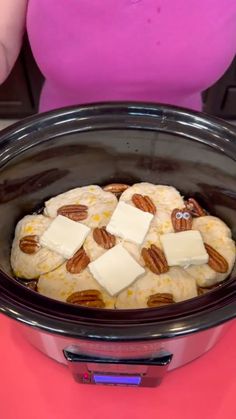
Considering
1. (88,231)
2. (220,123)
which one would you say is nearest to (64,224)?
(88,231)

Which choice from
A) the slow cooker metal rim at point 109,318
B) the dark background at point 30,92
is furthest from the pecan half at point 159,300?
the dark background at point 30,92

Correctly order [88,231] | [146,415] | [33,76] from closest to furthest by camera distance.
Answer: [146,415] → [88,231] → [33,76]

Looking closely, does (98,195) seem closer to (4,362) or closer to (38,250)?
(38,250)

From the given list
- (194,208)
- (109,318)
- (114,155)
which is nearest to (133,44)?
(114,155)

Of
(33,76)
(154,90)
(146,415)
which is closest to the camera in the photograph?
(146,415)

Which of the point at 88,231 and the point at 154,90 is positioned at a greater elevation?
the point at 154,90

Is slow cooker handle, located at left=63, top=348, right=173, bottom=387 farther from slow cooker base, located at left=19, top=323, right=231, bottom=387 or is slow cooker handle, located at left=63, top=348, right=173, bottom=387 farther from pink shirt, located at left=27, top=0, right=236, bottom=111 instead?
pink shirt, located at left=27, top=0, right=236, bottom=111

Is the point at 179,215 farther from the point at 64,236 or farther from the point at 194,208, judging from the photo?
the point at 64,236
